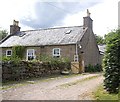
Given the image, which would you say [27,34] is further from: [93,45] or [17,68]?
[17,68]

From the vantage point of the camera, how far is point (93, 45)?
38406 mm

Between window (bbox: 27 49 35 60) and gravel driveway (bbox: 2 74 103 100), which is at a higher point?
window (bbox: 27 49 35 60)

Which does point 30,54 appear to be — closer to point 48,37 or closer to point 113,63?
point 48,37

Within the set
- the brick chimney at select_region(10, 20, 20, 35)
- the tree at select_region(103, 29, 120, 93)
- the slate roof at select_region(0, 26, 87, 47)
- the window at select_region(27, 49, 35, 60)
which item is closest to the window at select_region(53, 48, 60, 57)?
the slate roof at select_region(0, 26, 87, 47)

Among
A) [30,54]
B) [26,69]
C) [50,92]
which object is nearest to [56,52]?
[30,54]

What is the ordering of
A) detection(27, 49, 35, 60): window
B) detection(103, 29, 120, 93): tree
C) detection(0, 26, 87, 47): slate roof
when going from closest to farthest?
detection(103, 29, 120, 93): tree
detection(0, 26, 87, 47): slate roof
detection(27, 49, 35, 60): window

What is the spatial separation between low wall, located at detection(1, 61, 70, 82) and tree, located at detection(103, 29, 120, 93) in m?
8.29

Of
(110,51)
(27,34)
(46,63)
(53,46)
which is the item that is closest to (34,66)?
(46,63)

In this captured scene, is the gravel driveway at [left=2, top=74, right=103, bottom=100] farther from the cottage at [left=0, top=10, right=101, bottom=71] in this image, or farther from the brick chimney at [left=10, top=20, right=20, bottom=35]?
the brick chimney at [left=10, top=20, right=20, bottom=35]

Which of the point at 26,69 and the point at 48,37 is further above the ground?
the point at 48,37

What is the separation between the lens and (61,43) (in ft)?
109

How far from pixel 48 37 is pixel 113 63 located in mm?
25502

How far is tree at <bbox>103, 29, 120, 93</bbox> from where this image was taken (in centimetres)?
1086

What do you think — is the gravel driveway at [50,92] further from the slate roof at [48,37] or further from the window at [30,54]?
the window at [30,54]
